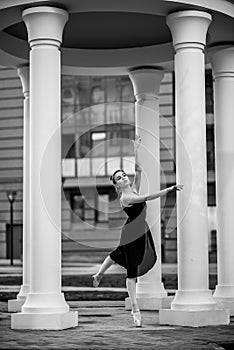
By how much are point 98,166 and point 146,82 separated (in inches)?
1640

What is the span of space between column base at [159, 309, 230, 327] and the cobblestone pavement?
264 mm

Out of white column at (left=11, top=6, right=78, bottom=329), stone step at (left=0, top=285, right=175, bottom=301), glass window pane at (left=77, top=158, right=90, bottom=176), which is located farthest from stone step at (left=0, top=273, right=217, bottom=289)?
glass window pane at (left=77, top=158, right=90, bottom=176)

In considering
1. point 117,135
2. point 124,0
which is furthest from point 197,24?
point 117,135

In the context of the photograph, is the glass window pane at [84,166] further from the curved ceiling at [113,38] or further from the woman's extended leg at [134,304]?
the woman's extended leg at [134,304]

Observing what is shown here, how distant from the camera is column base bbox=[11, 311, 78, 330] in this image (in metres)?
14.7

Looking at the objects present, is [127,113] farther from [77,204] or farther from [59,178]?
[59,178]

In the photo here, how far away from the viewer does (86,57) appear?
20438mm

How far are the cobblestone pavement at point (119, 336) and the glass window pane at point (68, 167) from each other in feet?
150

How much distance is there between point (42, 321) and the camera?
48.4 feet

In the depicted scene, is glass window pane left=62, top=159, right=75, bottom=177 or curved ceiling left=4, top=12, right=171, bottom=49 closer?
curved ceiling left=4, top=12, right=171, bottom=49

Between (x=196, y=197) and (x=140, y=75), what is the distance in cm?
537

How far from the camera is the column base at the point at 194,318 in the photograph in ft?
50.1

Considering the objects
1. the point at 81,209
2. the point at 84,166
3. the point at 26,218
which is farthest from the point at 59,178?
the point at 81,209

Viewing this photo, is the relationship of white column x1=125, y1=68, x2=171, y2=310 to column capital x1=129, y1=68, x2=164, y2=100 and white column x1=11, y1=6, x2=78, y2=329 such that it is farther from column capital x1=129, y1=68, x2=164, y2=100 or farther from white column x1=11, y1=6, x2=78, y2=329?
white column x1=11, y1=6, x2=78, y2=329
